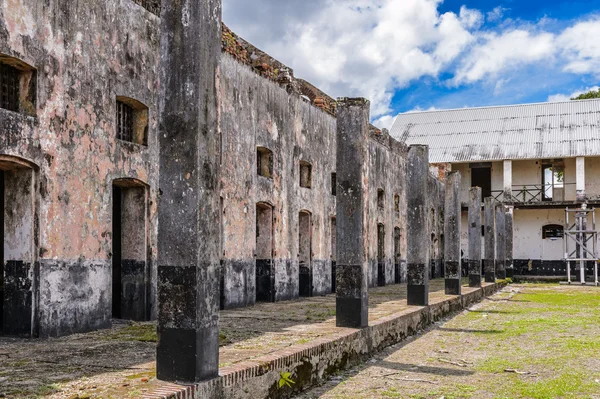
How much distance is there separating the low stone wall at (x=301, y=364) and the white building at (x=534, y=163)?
22126 millimetres

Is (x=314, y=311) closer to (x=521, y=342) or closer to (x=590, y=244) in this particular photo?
(x=521, y=342)

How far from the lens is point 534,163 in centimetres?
3203

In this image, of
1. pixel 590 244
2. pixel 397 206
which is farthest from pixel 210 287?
pixel 590 244

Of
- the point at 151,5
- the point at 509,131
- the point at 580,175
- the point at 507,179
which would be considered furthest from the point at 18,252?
the point at 509,131

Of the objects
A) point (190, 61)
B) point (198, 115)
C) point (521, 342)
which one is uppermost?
point (190, 61)

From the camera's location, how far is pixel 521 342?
372 inches

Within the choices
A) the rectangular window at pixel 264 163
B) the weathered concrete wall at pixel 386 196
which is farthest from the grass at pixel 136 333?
the weathered concrete wall at pixel 386 196

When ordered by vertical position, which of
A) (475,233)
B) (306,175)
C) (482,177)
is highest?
(482,177)

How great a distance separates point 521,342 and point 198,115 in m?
6.68

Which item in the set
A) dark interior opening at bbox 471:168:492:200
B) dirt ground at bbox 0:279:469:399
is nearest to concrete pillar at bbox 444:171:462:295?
dirt ground at bbox 0:279:469:399

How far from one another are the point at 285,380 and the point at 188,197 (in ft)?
7.13

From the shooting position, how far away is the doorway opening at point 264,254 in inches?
553

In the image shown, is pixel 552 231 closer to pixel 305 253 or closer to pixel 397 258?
pixel 397 258

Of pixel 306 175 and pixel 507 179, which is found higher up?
pixel 507 179
